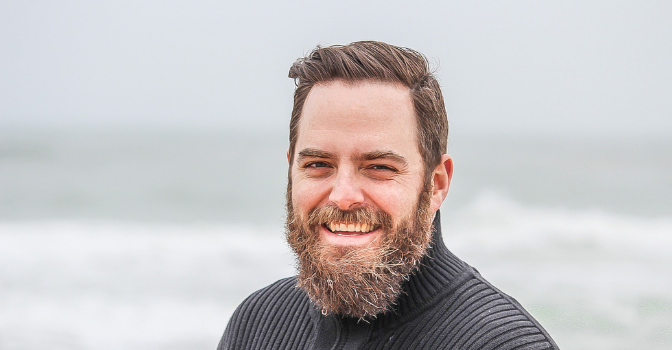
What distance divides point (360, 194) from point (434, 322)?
1.60 ft

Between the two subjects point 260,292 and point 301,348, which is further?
point 260,292

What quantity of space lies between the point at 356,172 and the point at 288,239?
0.50 m

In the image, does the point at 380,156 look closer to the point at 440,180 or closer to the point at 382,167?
the point at 382,167

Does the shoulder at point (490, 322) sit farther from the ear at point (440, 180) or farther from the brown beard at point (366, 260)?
the ear at point (440, 180)

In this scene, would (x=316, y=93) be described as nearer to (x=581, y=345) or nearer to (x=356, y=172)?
(x=356, y=172)

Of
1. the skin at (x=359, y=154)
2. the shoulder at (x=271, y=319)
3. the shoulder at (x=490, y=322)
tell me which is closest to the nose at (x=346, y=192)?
the skin at (x=359, y=154)

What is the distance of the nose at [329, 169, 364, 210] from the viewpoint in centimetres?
218

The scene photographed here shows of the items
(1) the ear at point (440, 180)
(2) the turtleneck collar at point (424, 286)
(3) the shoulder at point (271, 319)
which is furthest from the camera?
(3) the shoulder at point (271, 319)

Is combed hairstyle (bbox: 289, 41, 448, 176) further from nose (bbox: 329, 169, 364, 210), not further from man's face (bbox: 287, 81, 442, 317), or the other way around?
nose (bbox: 329, 169, 364, 210)

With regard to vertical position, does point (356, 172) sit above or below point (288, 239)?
above

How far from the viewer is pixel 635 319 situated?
32.3ft

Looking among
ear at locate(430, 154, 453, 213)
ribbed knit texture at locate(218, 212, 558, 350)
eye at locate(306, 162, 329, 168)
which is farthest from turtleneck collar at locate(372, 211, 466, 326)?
eye at locate(306, 162, 329, 168)

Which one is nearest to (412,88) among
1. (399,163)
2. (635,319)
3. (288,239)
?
(399,163)

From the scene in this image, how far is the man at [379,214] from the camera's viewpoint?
7.22 feet
